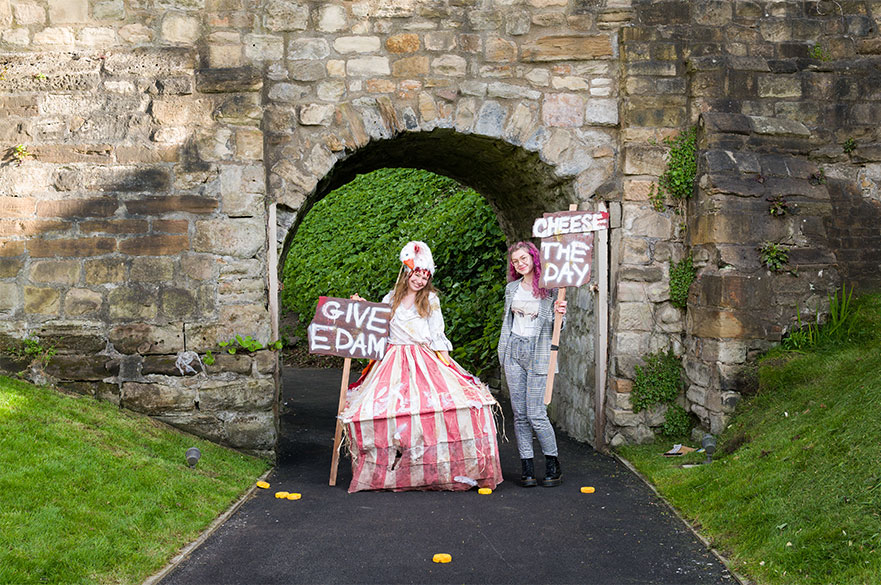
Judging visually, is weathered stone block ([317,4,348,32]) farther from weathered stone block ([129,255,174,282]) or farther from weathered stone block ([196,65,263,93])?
weathered stone block ([129,255,174,282])

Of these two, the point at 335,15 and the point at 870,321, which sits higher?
the point at 335,15

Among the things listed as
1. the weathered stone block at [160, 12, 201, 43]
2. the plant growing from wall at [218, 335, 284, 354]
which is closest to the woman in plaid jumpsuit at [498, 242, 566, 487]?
the plant growing from wall at [218, 335, 284, 354]

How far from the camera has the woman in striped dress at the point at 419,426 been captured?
532cm

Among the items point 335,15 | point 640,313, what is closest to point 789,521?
point 640,313

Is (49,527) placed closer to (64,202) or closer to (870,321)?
(64,202)

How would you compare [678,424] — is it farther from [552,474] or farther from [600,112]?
[600,112]

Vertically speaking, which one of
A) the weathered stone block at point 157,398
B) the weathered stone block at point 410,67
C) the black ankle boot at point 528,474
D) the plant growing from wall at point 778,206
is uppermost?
the weathered stone block at point 410,67

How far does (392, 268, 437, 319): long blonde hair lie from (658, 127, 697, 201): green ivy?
2229 millimetres

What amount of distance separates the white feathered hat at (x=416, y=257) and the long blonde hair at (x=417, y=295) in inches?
4.3

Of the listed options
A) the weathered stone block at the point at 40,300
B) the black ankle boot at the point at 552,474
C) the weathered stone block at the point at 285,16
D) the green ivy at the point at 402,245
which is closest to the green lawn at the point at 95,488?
the weathered stone block at the point at 40,300

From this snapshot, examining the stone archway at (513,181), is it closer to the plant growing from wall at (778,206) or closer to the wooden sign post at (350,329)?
the wooden sign post at (350,329)

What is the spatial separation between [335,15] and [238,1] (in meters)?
0.75

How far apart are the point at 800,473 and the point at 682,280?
2427 millimetres

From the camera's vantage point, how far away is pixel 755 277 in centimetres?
608
